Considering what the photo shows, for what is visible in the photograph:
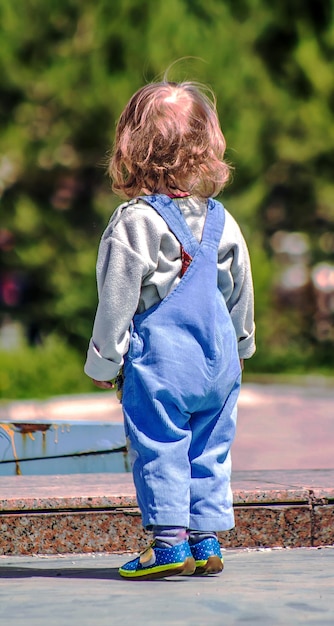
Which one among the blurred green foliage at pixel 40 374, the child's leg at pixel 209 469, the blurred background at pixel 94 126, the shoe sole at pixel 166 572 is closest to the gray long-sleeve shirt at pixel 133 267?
the child's leg at pixel 209 469

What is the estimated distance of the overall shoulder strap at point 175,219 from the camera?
13.2 feet

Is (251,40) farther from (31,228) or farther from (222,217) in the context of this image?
(222,217)

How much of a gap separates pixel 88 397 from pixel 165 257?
10.4 meters

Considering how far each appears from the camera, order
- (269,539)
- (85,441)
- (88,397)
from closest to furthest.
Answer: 1. (269,539)
2. (85,441)
3. (88,397)

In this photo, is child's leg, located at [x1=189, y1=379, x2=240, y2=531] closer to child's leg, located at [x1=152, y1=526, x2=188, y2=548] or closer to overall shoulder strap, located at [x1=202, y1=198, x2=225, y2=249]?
child's leg, located at [x1=152, y1=526, x2=188, y2=548]

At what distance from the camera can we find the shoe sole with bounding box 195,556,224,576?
402cm

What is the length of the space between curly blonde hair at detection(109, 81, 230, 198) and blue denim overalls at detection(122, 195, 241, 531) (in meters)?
0.09

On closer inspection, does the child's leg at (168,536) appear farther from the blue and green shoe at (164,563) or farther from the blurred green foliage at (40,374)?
the blurred green foliage at (40,374)

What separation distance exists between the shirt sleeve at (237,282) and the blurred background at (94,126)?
46.7ft

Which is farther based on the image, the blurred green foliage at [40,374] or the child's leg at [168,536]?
the blurred green foliage at [40,374]

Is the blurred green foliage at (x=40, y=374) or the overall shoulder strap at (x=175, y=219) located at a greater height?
the overall shoulder strap at (x=175, y=219)

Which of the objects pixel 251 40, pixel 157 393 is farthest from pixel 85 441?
pixel 251 40

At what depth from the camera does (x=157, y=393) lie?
3932mm

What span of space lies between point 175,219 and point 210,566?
109cm
